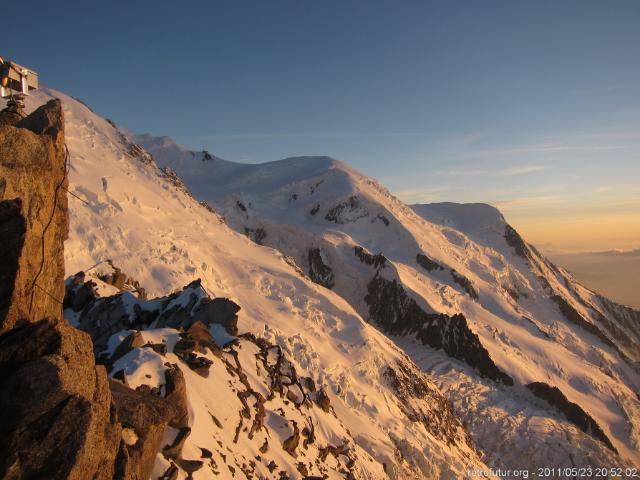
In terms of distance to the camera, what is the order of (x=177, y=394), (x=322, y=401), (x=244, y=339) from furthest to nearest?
(x=322, y=401)
(x=244, y=339)
(x=177, y=394)

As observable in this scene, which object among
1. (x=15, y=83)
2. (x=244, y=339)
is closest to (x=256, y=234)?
(x=244, y=339)

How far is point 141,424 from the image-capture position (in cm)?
895

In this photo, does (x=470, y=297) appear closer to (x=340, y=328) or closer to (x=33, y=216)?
(x=340, y=328)

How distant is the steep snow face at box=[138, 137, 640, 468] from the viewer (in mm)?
45188

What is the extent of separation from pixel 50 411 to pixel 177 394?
552 centimetres

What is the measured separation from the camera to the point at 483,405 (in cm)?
4284

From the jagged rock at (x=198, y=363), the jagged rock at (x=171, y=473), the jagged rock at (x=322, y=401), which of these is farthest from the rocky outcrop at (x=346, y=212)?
the jagged rock at (x=171, y=473)

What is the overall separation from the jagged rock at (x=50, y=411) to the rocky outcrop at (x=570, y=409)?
47.6 metres

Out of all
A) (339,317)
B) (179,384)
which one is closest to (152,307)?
(179,384)

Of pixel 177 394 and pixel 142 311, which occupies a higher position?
pixel 177 394

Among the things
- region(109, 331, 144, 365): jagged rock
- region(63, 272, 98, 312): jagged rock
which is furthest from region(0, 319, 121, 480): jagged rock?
region(63, 272, 98, 312): jagged rock

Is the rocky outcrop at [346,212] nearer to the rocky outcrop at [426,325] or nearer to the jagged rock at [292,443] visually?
the rocky outcrop at [426,325]

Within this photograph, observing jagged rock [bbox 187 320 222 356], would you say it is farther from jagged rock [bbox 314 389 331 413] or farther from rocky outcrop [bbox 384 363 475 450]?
rocky outcrop [bbox 384 363 475 450]

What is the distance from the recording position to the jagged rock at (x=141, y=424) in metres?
8.59
